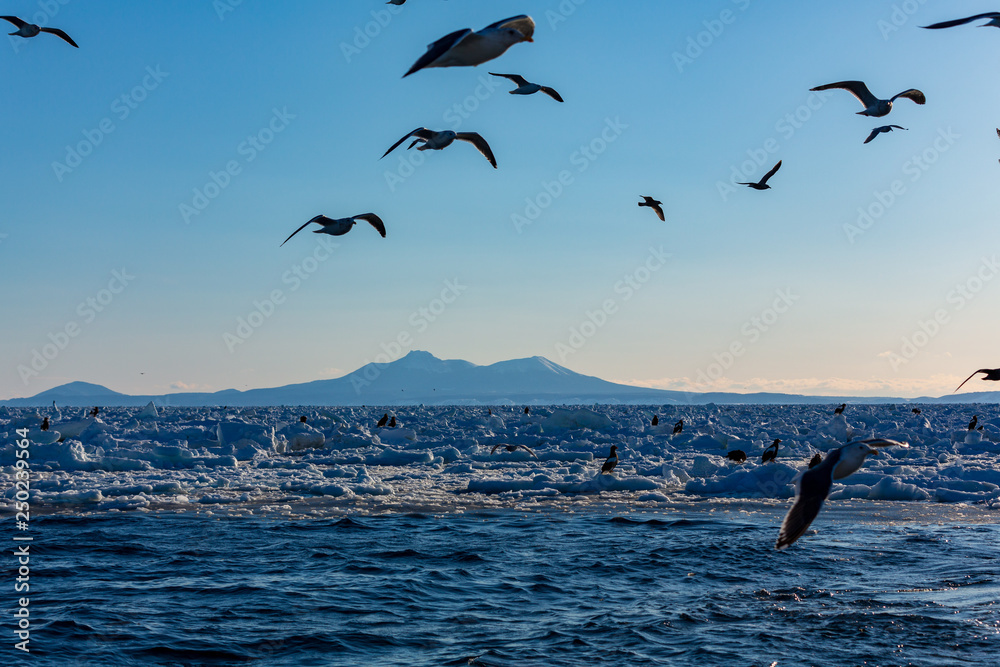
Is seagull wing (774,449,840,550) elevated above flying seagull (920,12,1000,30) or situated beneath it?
situated beneath

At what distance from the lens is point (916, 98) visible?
10812mm

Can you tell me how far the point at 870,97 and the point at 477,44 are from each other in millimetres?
7188

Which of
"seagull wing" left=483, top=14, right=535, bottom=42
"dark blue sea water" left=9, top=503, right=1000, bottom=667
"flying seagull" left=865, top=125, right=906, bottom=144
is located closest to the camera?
"seagull wing" left=483, top=14, right=535, bottom=42

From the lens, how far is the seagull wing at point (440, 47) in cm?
549

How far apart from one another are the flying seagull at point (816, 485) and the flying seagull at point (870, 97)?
5948mm

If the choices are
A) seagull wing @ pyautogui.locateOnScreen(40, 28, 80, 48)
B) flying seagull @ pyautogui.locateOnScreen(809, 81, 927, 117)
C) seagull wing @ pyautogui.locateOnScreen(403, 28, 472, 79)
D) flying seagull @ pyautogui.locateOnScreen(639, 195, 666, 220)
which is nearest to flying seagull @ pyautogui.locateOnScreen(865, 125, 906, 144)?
flying seagull @ pyautogui.locateOnScreen(809, 81, 927, 117)

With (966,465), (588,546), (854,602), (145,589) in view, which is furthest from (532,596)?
(966,465)

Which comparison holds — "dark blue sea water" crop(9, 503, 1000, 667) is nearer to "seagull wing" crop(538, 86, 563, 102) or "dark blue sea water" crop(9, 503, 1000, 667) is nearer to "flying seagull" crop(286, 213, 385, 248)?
"flying seagull" crop(286, 213, 385, 248)

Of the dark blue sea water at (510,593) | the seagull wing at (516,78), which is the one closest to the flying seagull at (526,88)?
the seagull wing at (516,78)

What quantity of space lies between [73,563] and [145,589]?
1.72 m

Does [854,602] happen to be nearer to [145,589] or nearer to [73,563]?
[145,589]

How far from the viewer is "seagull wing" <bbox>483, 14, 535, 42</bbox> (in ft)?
19.5

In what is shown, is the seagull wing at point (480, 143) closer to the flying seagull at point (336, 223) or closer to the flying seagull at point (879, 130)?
the flying seagull at point (336, 223)

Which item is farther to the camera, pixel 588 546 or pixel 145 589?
pixel 588 546
